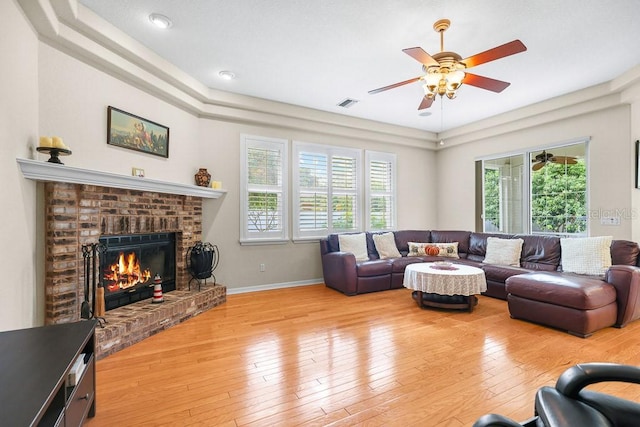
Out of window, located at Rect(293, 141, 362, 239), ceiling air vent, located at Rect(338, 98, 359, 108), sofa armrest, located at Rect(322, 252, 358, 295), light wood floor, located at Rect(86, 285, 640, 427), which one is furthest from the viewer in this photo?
window, located at Rect(293, 141, 362, 239)

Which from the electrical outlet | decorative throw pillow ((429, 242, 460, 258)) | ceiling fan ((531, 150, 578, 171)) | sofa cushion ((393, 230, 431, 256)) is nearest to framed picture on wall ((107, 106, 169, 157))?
sofa cushion ((393, 230, 431, 256))

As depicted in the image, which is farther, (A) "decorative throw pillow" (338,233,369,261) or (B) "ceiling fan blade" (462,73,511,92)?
(A) "decorative throw pillow" (338,233,369,261)

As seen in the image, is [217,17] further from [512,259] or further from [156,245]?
[512,259]

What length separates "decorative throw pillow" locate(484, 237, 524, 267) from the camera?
189 inches

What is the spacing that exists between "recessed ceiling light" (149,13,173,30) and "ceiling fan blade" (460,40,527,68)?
9.05 ft

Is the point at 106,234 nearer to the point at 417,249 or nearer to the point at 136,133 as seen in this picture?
the point at 136,133

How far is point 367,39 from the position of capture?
3.18m

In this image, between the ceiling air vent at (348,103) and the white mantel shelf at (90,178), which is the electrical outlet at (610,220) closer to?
the ceiling air vent at (348,103)

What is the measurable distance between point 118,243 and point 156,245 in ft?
1.82

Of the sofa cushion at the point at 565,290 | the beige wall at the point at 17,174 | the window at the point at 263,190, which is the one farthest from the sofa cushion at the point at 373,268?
the beige wall at the point at 17,174

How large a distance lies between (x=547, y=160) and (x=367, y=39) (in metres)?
4.07

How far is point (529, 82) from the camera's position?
13.9 feet

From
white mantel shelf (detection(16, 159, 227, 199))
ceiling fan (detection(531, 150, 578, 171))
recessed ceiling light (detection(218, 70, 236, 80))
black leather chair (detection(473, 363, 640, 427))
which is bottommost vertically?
black leather chair (detection(473, 363, 640, 427))

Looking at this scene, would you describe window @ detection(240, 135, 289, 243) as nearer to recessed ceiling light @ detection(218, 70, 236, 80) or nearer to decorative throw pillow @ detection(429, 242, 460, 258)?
recessed ceiling light @ detection(218, 70, 236, 80)
